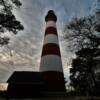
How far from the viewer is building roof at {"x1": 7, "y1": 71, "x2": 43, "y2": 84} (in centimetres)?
1883

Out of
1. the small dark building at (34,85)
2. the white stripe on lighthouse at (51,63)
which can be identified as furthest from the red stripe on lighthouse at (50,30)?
the small dark building at (34,85)

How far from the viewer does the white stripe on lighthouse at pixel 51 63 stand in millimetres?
20672

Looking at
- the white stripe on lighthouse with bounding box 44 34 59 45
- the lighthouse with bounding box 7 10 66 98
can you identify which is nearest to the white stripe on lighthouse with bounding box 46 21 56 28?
the lighthouse with bounding box 7 10 66 98

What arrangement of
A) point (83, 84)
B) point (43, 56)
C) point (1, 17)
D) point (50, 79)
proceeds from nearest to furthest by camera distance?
1. point (1, 17)
2. point (50, 79)
3. point (43, 56)
4. point (83, 84)

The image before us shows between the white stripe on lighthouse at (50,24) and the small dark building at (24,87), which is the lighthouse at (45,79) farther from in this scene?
the white stripe on lighthouse at (50,24)

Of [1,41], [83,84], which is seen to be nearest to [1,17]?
[1,41]

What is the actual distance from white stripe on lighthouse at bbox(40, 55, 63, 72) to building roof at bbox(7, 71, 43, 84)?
1.03 meters

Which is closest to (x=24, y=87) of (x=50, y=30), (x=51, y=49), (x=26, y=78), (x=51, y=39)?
(x=26, y=78)

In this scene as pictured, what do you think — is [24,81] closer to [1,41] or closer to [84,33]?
[1,41]

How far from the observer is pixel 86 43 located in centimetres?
2047

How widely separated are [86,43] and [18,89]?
8867 mm

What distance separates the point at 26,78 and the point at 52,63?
3.45 meters

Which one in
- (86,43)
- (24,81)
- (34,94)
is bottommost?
(34,94)

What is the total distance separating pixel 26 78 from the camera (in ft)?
63.8
